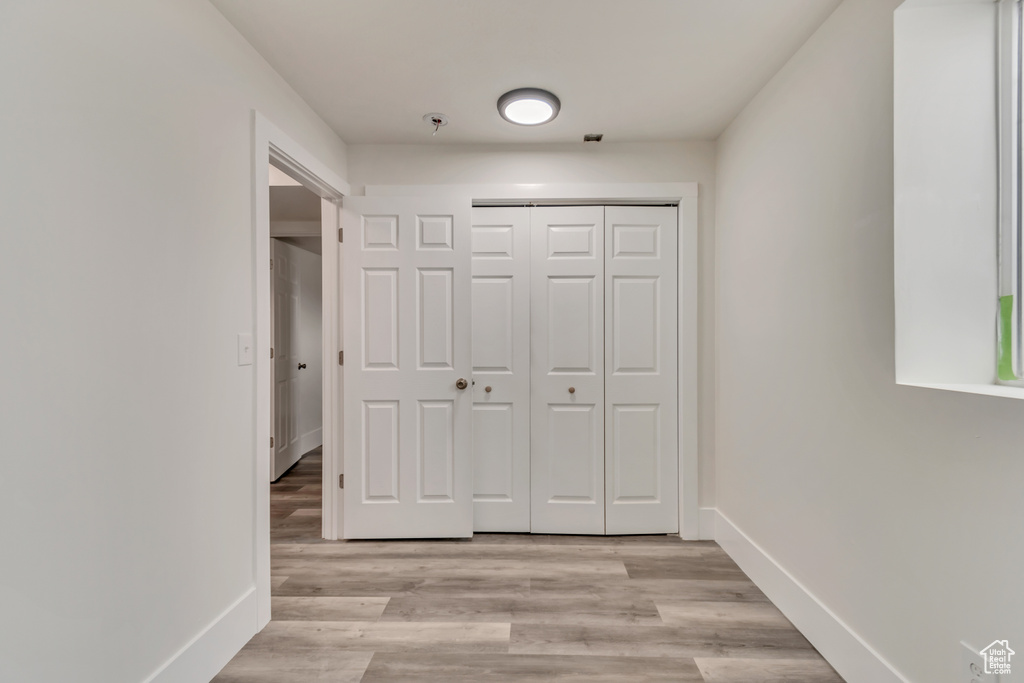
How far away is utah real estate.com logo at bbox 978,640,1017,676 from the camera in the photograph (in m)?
1.06

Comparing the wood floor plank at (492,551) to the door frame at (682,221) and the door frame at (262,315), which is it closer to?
the door frame at (682,221)

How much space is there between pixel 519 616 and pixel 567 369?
53.0 inches

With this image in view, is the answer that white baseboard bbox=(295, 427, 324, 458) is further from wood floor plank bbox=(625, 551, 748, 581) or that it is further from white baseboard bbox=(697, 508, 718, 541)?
white baseboard bbox=(697, 508, 718, 541)

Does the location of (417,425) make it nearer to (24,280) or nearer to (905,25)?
(24,280)

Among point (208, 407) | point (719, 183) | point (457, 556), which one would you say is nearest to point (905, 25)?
point (719, 183)

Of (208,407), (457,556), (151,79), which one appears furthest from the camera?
(457,556)

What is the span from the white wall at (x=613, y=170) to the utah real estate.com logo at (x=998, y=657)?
5.30ft

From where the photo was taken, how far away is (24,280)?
3.29 ft

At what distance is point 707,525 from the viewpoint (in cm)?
271

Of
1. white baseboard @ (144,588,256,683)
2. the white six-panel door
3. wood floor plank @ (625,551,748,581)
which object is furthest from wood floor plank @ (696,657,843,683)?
the white six-panel door

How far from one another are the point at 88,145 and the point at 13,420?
2.24 ft

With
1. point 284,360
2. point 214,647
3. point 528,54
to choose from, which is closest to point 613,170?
point 528,54

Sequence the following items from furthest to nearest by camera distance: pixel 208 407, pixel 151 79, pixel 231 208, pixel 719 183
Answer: pixel 719 183 < pixel 231 208 < pixel 208 407 < pixel 151 79

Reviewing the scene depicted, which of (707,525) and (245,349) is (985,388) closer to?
(707,525)
